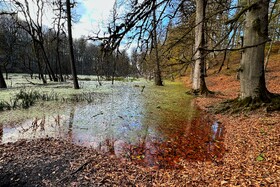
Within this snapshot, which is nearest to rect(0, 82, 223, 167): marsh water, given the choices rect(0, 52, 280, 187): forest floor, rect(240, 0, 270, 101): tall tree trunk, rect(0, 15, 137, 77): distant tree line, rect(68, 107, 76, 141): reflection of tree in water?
rect(68, 107, 76, 141): reflection of tree in water

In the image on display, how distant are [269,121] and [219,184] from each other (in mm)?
2501

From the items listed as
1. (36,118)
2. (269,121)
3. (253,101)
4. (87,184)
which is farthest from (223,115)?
(36,118)

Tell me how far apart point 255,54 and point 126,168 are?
4168 mm

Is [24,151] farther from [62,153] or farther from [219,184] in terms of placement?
[219,184]

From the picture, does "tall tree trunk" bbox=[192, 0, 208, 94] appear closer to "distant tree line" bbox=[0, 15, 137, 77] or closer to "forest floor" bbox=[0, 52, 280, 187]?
"distant tree line" bbox=[0, 15, 137, 77]

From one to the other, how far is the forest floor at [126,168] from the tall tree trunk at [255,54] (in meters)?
1.45

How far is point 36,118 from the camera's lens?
486cm

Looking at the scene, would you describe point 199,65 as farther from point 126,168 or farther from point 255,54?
point 126,168

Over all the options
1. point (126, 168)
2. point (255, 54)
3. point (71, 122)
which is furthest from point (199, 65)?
point (126, 168)

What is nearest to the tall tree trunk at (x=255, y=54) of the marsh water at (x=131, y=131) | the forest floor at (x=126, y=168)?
the marsh water at (x=131, y=131)

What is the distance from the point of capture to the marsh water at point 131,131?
9.74ft

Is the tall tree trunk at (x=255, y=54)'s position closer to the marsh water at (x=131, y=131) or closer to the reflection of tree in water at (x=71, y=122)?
the marsh water at (x=131, y=131)

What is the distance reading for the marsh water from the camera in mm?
2969

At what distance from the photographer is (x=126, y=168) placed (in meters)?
2.41
